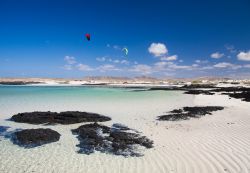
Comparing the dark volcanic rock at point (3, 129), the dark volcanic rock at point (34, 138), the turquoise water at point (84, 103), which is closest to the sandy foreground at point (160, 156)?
the dark volcanic rock at point (34, 138)

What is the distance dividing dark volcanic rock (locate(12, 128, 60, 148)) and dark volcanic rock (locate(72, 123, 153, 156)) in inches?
43.1

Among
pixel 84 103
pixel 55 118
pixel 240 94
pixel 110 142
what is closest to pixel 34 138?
pixel 110 142

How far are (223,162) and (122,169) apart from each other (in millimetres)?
2726

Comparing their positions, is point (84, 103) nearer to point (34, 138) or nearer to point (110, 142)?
point (34, 138)

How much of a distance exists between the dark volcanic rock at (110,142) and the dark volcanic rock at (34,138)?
109 cm

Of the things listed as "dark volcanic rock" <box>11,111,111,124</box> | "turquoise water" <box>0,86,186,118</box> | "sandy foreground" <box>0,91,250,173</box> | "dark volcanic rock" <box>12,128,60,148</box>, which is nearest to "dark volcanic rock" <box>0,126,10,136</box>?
"dark volcanic rock" <box>12,128,60,148</box>

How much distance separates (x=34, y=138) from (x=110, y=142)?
9.34ft

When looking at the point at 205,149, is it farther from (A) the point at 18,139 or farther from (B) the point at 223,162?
(A) the point at 18,139

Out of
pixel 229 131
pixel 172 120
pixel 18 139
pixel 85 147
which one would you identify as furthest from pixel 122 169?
pixel 172 120

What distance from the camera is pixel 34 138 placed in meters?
10.1

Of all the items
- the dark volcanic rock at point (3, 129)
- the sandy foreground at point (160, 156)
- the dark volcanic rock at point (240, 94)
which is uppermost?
the dark volcanic rock at point (240, 94)

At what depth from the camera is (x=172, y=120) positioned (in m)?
14.9

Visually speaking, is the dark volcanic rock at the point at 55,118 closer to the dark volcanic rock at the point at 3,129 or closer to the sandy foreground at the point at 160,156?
the dark volcanic rock at the point at 3,129

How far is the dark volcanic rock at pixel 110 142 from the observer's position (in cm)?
880
